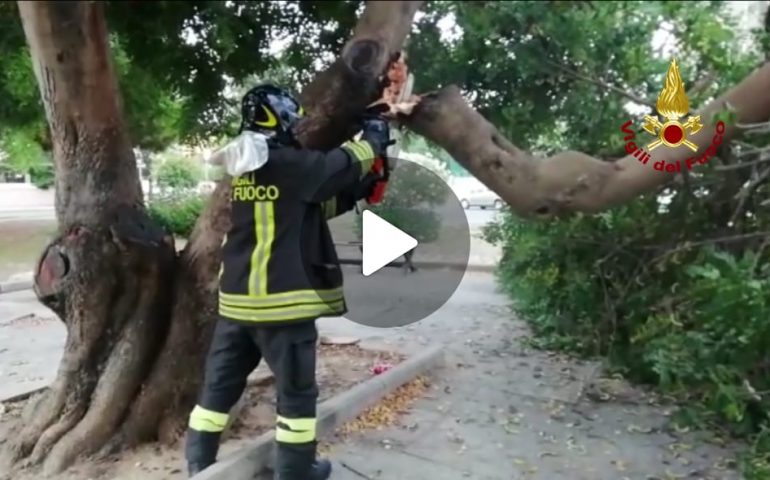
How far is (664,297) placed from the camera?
3.43 m

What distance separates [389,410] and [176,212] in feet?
4.61

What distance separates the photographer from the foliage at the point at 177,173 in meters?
2.30

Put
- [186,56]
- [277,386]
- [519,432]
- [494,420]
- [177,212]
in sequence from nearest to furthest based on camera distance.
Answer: [186,56] → [277,386] → [177,212] → [519,432] → [494,420]

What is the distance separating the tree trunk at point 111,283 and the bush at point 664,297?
102cm

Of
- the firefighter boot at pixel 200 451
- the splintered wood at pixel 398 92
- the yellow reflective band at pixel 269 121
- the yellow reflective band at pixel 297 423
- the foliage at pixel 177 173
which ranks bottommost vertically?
the firefighter boot at pixel 200 451

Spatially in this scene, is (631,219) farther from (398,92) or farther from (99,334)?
(99,334)

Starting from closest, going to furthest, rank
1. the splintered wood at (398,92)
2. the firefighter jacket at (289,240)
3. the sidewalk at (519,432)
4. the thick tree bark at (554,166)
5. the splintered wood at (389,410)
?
the splintered wood at (398,92)
the thick tree bark at (554,166)
the firefighter jacket at (289,240)
the sidewalk at (519,432)
the splintered wood at (389,410)

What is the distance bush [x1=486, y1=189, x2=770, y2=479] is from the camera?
8.65ft

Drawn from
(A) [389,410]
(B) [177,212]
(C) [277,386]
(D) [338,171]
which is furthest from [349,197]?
(A) [389,410]

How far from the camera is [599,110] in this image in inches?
85.4

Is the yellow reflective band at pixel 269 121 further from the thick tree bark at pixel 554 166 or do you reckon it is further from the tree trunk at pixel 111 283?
the thick tree bark at pixel 554 166

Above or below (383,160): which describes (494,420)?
below

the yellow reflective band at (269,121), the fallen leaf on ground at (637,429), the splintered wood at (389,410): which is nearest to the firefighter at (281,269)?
the yellow reflective band at (269,121)

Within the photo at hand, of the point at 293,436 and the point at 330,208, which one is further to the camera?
the point at 293,436
